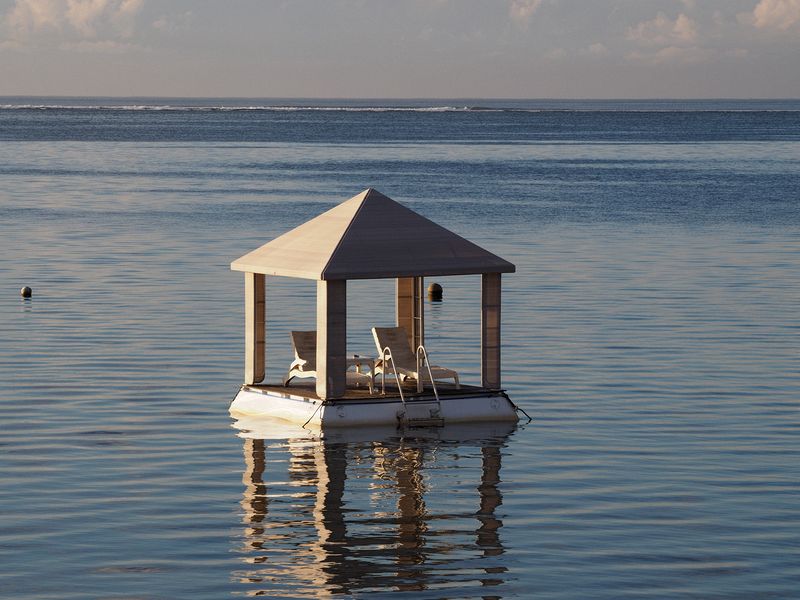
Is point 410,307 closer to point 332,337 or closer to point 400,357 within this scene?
point 400,357

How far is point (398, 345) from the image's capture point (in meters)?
25.1

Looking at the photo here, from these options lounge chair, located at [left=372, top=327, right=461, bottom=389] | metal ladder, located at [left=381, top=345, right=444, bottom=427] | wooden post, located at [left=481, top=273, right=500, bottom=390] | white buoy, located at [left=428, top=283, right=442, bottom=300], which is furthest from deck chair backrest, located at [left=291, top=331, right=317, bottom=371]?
white buoy, located at [left=428, top=283, right=442, bottom=300]

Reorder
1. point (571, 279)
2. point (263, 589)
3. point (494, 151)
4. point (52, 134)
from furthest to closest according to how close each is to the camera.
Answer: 1. point (52, 134)
2. point (494, 151)
3. point (571, 279)
4. point (263, 589)

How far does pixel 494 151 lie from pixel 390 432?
123186 mm

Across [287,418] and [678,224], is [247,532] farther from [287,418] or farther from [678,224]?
[678,224]

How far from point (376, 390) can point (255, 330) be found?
7.08ft

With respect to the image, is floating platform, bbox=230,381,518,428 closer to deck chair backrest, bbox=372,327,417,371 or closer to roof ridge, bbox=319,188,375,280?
deck chair backrest, bbox=372,327,417,371

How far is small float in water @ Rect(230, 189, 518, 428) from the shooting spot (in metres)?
23.8

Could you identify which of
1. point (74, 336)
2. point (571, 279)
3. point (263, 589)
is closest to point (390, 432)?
point (263, 589)

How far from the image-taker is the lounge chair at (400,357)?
24703mm

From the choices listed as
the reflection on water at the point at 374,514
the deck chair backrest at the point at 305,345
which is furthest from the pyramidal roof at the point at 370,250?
the reflection on water at the point at 374,514

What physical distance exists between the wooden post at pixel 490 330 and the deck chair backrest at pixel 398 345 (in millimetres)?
1089

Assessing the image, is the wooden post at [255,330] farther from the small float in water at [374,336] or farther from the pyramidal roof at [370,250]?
the pyramidal roof at [370,250]

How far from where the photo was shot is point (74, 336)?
33031 mm
